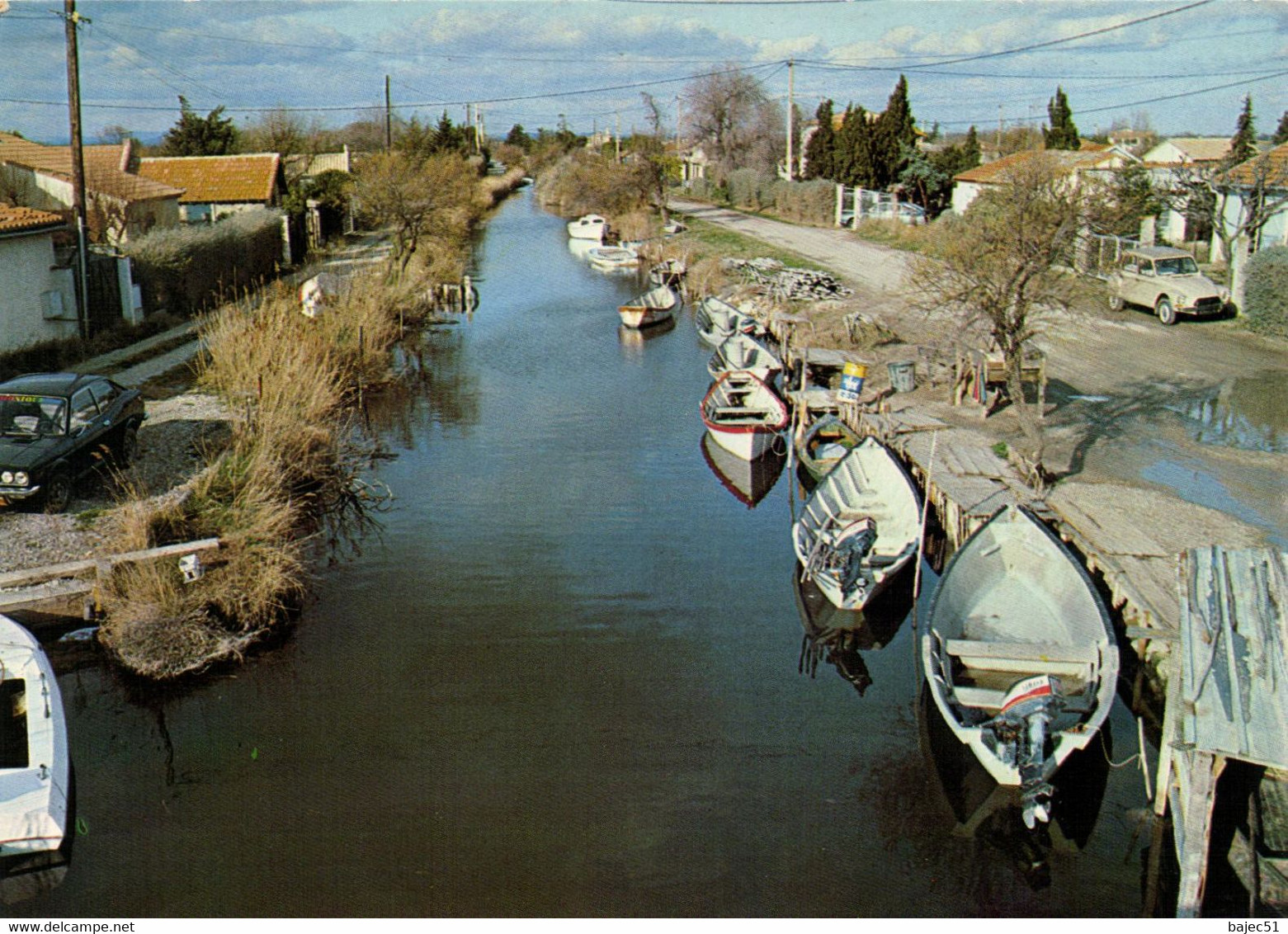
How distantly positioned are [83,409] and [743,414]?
40.9 feet

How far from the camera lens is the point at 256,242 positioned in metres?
39.5

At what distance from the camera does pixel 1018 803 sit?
465 inches

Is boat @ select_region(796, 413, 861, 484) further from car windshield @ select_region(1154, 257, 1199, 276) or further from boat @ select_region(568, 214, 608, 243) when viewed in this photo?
boat @ select_region(568, 214, 608, 243)

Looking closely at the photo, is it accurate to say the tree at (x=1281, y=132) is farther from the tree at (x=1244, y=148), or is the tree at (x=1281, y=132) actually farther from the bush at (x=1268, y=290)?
the bush at (x=1268, y=290)

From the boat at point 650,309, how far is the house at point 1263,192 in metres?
17.1

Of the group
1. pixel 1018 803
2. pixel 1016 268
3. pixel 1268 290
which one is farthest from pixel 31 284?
pixel 1268 290

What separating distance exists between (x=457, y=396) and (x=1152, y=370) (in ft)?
53.9

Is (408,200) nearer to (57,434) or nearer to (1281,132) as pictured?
(57,434)

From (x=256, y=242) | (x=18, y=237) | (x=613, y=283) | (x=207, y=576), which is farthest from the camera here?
(x=613, y=283)

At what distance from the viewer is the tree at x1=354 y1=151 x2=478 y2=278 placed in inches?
1628

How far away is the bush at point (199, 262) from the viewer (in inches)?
1275

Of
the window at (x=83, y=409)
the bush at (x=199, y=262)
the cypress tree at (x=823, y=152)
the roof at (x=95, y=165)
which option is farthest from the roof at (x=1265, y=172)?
the roof at (x=95, y=165)

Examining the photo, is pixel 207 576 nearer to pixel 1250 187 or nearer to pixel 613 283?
pixel 1250 187

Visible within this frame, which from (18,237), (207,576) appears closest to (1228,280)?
(207,576)
